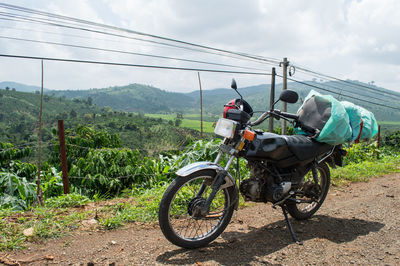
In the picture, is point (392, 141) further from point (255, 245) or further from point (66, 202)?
point (66, 202)

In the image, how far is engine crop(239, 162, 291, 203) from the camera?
10.2 ft

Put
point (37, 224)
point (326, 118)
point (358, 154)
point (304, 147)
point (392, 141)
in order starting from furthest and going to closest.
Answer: point (392, 141) → point (358, 154) → point (326, 118) → point (304, 147) → point (37, 224)

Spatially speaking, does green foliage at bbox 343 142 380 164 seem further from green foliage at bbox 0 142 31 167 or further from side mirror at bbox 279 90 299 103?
green foliage at bbox 0 142 31 167

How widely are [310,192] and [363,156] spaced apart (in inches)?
253

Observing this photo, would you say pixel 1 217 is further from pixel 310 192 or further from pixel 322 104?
pixel 322 104

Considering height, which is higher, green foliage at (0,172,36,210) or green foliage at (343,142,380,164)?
green foliage at (343,142,380,164)

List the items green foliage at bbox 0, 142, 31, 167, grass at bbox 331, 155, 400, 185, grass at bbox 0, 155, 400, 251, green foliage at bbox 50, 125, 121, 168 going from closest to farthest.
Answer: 1. grass at bbox 0, 155, 400, 251
2. green foliage at bbox 0, 142, 31, 167
3. grass at bbox 331, 155, 400, 185
4. green foliage at bbox 50, 125, 121, 168

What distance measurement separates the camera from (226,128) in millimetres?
2881

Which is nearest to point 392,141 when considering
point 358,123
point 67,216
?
point 358,123

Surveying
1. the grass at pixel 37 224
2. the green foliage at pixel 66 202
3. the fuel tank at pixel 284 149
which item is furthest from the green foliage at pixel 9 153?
the fuel tank at pixel 284 149

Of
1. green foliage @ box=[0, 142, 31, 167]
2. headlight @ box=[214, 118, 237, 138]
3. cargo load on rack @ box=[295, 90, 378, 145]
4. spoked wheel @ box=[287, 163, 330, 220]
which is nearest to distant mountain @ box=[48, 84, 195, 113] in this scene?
green foliage @ box=[0, 142, 31, 167]

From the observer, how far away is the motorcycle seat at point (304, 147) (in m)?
3.17

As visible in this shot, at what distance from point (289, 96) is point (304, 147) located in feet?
2.31

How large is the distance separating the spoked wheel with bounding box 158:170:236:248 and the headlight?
37 cm
